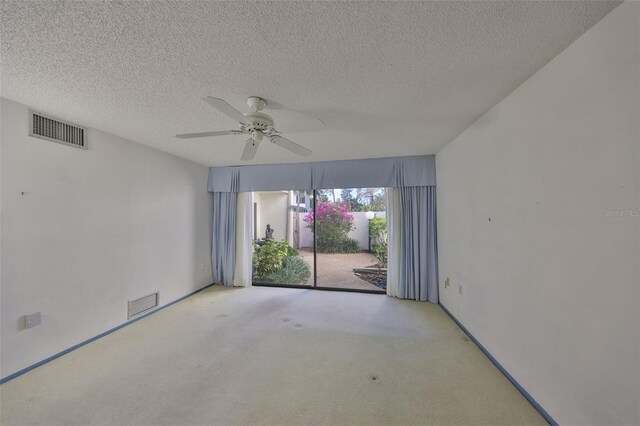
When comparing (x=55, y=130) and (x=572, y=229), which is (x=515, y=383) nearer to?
(x=572, y=229)

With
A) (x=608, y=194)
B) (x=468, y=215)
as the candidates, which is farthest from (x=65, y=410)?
(x=468, y=215)

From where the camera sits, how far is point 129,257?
9.57 ft

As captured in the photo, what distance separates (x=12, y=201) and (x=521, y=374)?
13.4ft

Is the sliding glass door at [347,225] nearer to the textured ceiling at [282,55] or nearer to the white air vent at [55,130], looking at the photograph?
the textured ceiling at [282,55]

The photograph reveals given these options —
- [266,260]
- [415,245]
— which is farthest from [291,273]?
[415,245]

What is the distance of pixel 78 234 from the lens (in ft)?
7.86

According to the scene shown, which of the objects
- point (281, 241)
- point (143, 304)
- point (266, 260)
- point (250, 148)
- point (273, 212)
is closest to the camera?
point (250, 148)

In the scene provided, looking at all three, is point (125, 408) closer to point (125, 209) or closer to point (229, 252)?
point (125, 209)

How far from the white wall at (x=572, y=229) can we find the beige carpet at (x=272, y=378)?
1.42 feet

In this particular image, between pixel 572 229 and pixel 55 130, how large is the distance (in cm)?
397

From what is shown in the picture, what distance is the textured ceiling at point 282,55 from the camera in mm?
1097

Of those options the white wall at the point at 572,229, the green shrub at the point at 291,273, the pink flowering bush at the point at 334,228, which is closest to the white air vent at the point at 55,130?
the green shrub at the point at 291,273

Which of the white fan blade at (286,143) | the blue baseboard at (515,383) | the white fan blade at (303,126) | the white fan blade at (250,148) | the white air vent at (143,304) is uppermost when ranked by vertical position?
the white fan blade at (303,126)

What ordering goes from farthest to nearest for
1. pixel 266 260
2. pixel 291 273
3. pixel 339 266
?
pixel 339 266 → pixel 291 273 → pixel 266 260
